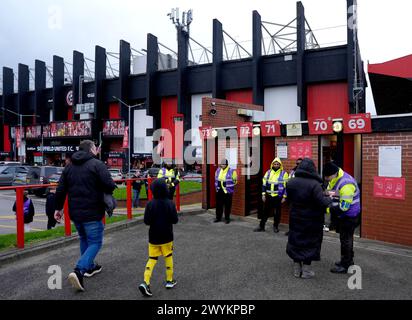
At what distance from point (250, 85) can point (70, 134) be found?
80.4 ft

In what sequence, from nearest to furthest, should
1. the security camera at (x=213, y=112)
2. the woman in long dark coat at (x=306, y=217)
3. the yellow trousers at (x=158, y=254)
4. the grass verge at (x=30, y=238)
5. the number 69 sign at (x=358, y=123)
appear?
the yellow trousers at (x=158, y=254)
the woman in long dark coat at (x=306, y=217)
the grass verge at (x=30, y=238)
the number 69 sign at (x=358, y=123)
the security camera at (x=213, y=112)

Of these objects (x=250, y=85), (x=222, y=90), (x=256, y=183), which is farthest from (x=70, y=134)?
(x=256, y=183)

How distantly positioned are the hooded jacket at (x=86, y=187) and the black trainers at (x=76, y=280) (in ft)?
2.26

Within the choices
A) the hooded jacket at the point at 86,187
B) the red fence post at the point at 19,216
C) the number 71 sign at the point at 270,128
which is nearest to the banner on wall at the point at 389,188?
the number 71 sign at the point at 270,128

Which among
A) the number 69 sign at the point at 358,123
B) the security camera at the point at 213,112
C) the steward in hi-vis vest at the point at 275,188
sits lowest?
the steward in hi-vis vest at the point at 275,188

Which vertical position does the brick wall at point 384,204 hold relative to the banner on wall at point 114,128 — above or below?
below

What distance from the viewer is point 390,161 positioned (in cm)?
715

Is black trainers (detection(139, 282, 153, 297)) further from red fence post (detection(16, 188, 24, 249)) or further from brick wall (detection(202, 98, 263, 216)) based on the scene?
brick wall (detection(202, 98, 263, 216))

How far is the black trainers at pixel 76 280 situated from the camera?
14.8 feet

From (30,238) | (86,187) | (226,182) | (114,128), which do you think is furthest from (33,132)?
(86,187)

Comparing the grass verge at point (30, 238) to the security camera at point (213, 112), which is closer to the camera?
the grass verge at point (30, 238)

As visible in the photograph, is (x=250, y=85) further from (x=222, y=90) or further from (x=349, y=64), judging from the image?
(x=349, y=64)

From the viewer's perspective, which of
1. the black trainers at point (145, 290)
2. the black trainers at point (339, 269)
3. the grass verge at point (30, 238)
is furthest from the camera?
the grass verge at point (30, 238)

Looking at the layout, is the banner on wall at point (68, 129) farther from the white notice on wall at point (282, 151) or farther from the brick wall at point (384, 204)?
the brick wall at point (384, 204)
